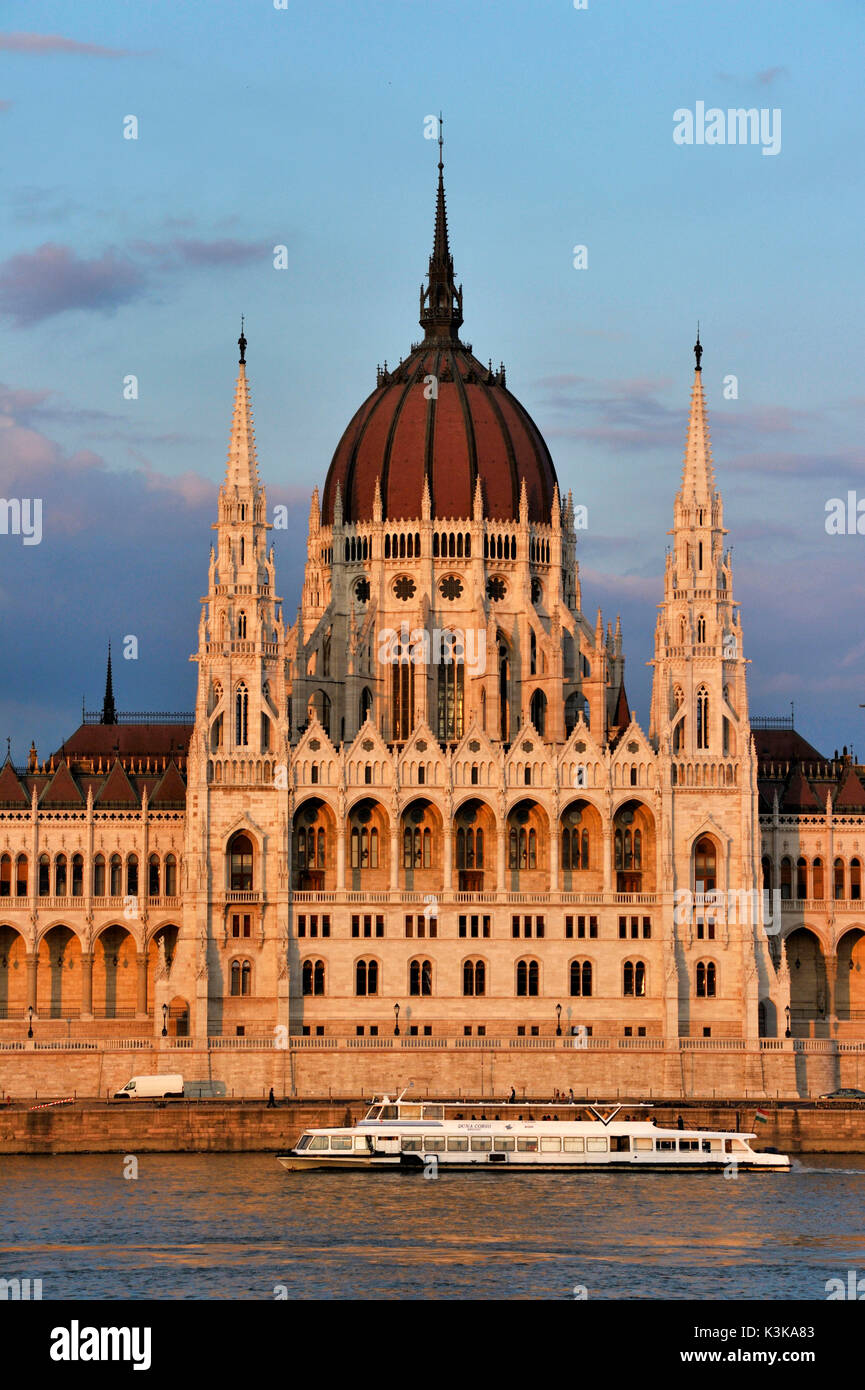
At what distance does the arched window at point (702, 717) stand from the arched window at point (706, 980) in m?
10.5

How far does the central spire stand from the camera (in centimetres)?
15325

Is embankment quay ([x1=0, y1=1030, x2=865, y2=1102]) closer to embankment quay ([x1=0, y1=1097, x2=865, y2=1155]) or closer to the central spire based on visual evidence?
embankment quay ([x1=0, y1=1097, x2=865, y2=1155])

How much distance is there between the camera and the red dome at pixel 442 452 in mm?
145125

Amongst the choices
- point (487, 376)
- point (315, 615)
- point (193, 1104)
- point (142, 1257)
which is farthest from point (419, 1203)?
point (487, 376)

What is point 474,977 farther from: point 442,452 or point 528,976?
point 442,452

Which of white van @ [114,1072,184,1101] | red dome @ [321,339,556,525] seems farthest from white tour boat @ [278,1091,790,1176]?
red dome @ [321,339,556,525]

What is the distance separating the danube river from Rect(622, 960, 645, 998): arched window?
23.1 m

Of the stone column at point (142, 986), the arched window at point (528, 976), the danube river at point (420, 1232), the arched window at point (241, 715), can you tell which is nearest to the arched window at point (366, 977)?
the arched window at point (528, 976)

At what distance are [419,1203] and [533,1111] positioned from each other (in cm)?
1677

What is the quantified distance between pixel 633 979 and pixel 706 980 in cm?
342

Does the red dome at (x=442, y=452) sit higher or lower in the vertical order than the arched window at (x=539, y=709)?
higher

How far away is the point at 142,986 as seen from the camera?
459 ft

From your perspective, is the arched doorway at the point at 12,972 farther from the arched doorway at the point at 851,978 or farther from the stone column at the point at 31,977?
the arched doorway at the point at 851,978
